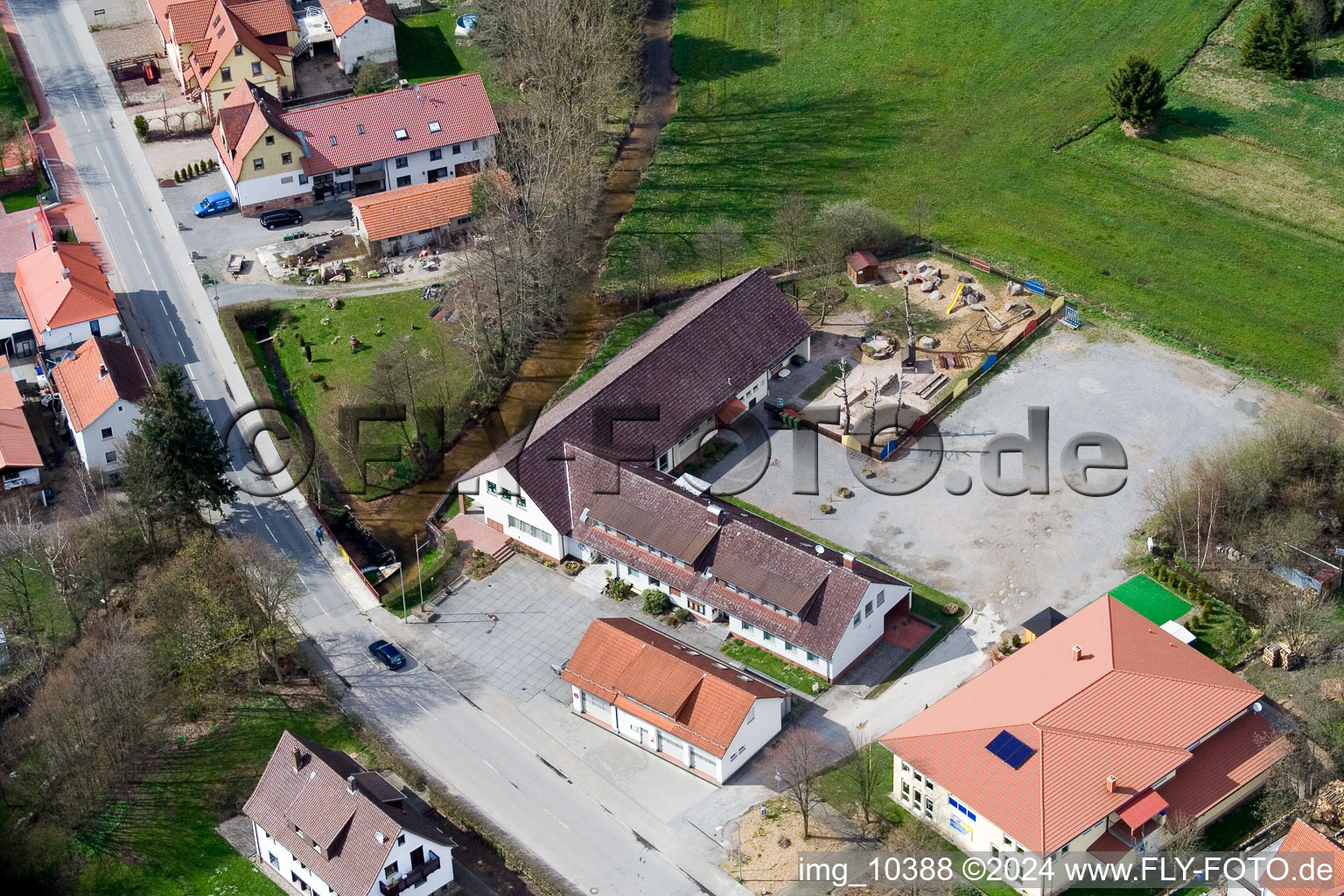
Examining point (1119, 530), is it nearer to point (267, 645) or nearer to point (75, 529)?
point (267, 645)

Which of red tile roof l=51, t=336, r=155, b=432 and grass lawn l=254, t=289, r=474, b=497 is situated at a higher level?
red tile roof l=51, t=336, r=155, b=432

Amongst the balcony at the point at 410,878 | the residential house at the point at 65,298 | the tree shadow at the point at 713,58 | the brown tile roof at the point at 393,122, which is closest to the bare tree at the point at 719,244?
the brown tile roof at the point at 393,122

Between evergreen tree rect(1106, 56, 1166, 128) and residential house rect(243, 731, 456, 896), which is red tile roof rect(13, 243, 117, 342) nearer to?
residential house rect(243, 731, 456, 896)

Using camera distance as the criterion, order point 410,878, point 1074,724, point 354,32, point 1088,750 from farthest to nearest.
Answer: point 354,32
point 1074,724
point 1088,750
point 410,878

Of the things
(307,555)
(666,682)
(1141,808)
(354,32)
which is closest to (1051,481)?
(1141,808)

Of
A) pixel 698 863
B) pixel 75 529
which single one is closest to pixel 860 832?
pixel 698 863

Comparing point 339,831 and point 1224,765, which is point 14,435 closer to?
point 339,831

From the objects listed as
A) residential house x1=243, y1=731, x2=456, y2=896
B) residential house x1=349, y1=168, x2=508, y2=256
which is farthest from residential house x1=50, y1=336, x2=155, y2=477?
residential house x1=243, y1=731, x2=456, y2=896

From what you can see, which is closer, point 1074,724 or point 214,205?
point 1074,724
